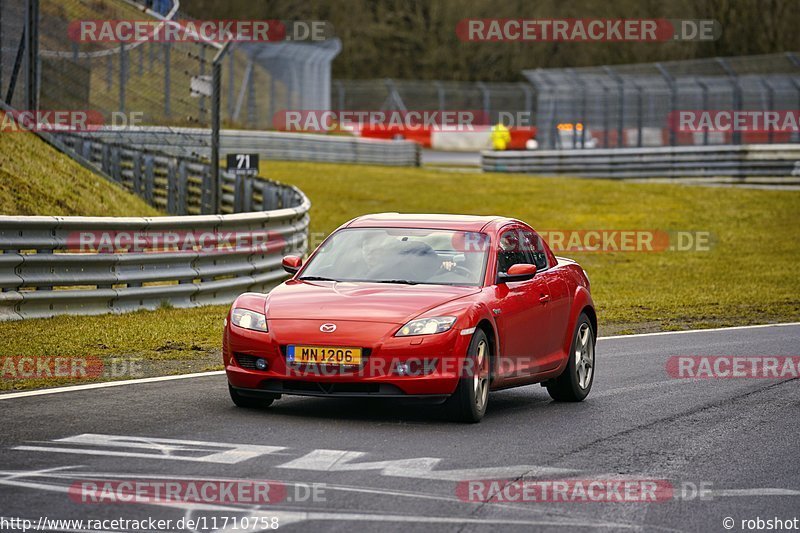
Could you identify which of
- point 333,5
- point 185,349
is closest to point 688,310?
point 185,349

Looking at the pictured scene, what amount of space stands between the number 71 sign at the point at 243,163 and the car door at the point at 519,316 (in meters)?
11.4

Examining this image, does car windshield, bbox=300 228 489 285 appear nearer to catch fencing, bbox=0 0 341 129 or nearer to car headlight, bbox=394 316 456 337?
car headlight, bbox=394 316 456 337

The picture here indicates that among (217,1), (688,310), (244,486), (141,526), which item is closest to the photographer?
(141,526)

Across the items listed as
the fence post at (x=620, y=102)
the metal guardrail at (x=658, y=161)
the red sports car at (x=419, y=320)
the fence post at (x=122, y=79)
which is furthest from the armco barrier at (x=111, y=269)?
the fence post at (x=620, y=102)

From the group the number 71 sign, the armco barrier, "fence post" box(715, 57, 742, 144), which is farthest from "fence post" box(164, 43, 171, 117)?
"fence post" box(715, 57, 742, 144)

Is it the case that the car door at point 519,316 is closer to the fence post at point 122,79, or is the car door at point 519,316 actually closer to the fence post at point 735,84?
the fence post at point 122,79

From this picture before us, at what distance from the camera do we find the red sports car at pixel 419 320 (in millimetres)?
9328

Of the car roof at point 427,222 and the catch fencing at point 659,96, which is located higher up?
the car roof at point 427,222

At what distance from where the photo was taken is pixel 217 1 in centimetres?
8012

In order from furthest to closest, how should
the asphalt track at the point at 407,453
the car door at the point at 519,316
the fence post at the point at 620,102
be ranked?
the fence post at the point at 620,102 < the car door at the point at 519,316 < the asphalt track at the point at 407,453

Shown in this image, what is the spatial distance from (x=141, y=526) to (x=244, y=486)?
35.9 inches

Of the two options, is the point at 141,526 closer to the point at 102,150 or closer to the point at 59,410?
the point at 59,410

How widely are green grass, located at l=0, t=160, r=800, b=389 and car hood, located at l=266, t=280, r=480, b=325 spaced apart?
2.28 meters

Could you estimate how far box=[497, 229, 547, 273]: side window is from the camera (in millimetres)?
10766
